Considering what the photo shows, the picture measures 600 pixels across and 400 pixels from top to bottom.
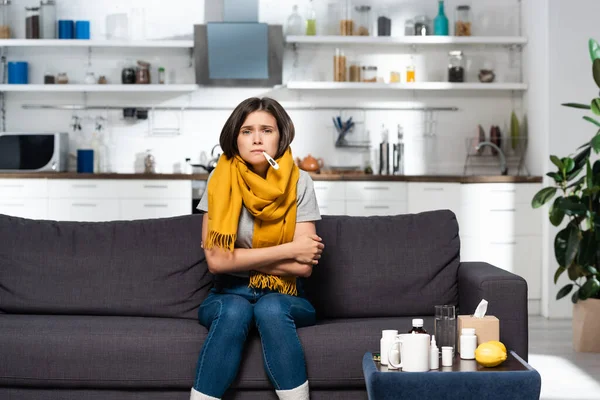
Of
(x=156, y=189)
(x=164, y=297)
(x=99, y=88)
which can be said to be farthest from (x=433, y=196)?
(x=164, y=297)

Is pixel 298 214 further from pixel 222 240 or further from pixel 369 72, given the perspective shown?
pixel 369 72

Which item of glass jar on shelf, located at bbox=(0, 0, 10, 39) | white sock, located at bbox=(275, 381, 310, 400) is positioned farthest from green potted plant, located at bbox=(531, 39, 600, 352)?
glass jar on shelf, located at bbox=(0, 0, 10, 39)

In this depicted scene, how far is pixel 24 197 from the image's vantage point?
6.30m

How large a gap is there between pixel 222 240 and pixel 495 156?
4444mm

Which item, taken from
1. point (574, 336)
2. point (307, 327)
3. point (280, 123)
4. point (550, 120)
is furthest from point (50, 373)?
point (550, 120)

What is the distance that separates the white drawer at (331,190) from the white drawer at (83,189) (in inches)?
57.0

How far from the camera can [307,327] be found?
2830 mm

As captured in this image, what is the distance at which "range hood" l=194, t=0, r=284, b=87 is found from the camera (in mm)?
6617

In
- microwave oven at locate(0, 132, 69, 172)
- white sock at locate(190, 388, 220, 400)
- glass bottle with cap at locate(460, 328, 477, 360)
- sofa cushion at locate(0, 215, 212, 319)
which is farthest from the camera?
microwave oven at locate(0, 132, 69, 172)

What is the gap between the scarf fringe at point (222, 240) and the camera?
2787mm

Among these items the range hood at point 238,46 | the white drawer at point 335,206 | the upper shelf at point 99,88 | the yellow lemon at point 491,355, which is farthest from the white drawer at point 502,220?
the yellow lemon at point 491,355

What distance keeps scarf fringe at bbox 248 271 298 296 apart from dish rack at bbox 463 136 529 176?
162 inches

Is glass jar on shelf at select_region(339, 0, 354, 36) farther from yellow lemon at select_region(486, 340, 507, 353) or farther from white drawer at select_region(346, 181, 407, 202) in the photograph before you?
yellow lemon at select_region(486, 340, 507, 353)

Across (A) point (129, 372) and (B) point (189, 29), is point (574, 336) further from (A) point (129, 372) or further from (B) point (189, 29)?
(B) point (189, 29)
